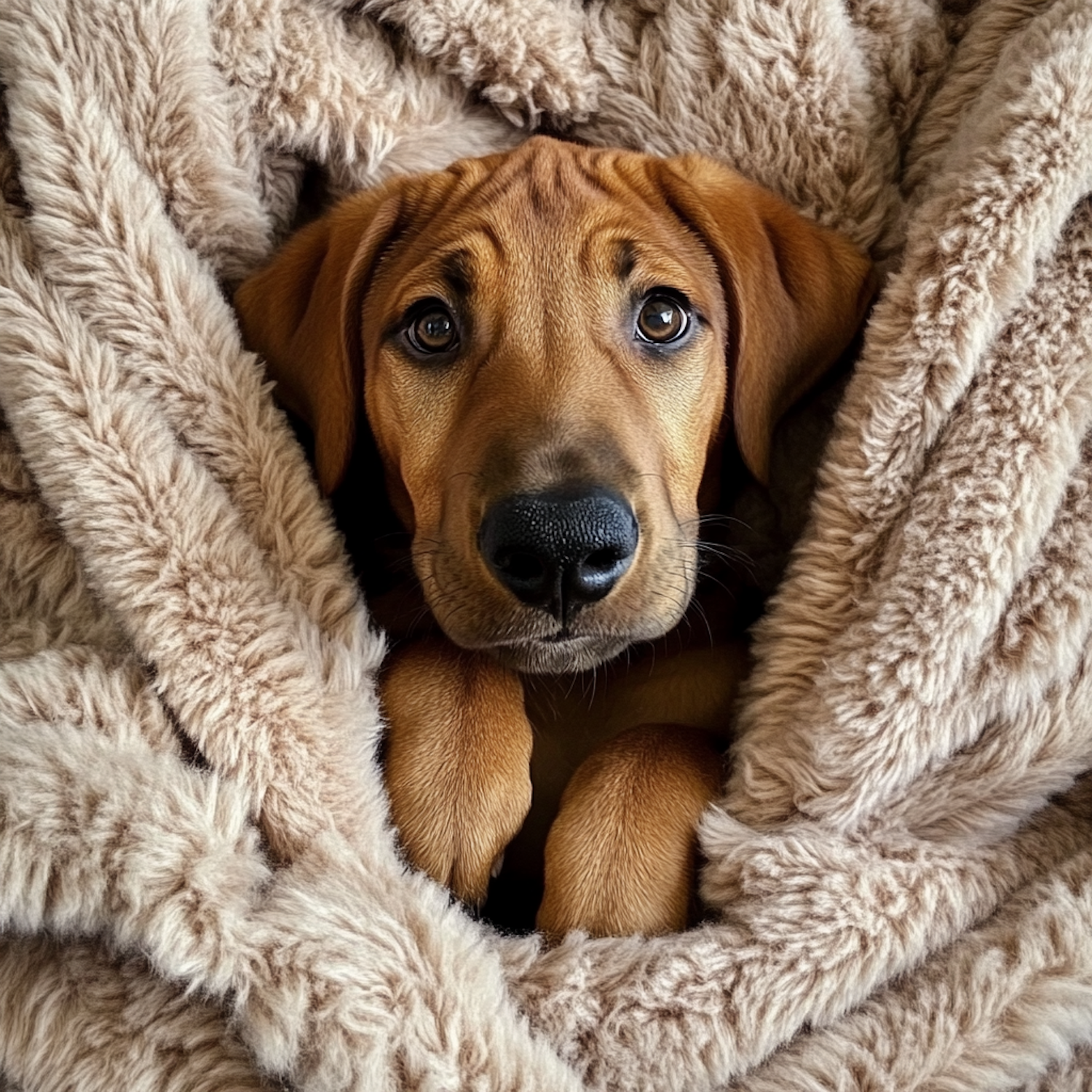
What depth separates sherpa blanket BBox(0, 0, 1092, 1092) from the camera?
130 centimetres

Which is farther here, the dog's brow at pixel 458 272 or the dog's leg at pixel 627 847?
the dog's brow at pixel 458 272

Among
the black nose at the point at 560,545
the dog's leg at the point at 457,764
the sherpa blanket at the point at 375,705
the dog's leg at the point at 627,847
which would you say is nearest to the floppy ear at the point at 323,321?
the sherpa blanket at the point at 375,705

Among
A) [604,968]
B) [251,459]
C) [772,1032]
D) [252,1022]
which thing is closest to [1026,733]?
[772,1032]

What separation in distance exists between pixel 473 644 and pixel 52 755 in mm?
564

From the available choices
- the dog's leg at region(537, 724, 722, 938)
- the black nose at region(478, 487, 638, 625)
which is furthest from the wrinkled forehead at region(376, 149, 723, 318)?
the dog's leg at region(537, 724, 722, 938)

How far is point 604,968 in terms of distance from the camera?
143 cm

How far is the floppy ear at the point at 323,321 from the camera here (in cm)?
183

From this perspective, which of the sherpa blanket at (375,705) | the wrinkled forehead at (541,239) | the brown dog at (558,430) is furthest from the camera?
the wrinkled forehead at (541,239)

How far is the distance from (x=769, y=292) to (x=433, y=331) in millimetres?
584

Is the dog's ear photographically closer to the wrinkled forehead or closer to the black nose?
the wrinkled forehead

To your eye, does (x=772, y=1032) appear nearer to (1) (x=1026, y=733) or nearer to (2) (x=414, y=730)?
(1) (x=1026, y=733)

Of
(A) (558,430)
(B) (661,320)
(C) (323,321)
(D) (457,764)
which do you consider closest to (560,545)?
(A) (558,430)

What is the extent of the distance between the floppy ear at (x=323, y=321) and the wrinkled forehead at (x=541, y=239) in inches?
2.3

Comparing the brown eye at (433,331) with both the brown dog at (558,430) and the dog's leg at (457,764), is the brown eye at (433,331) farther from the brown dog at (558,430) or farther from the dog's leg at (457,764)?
the dog's leg at (457,764)
